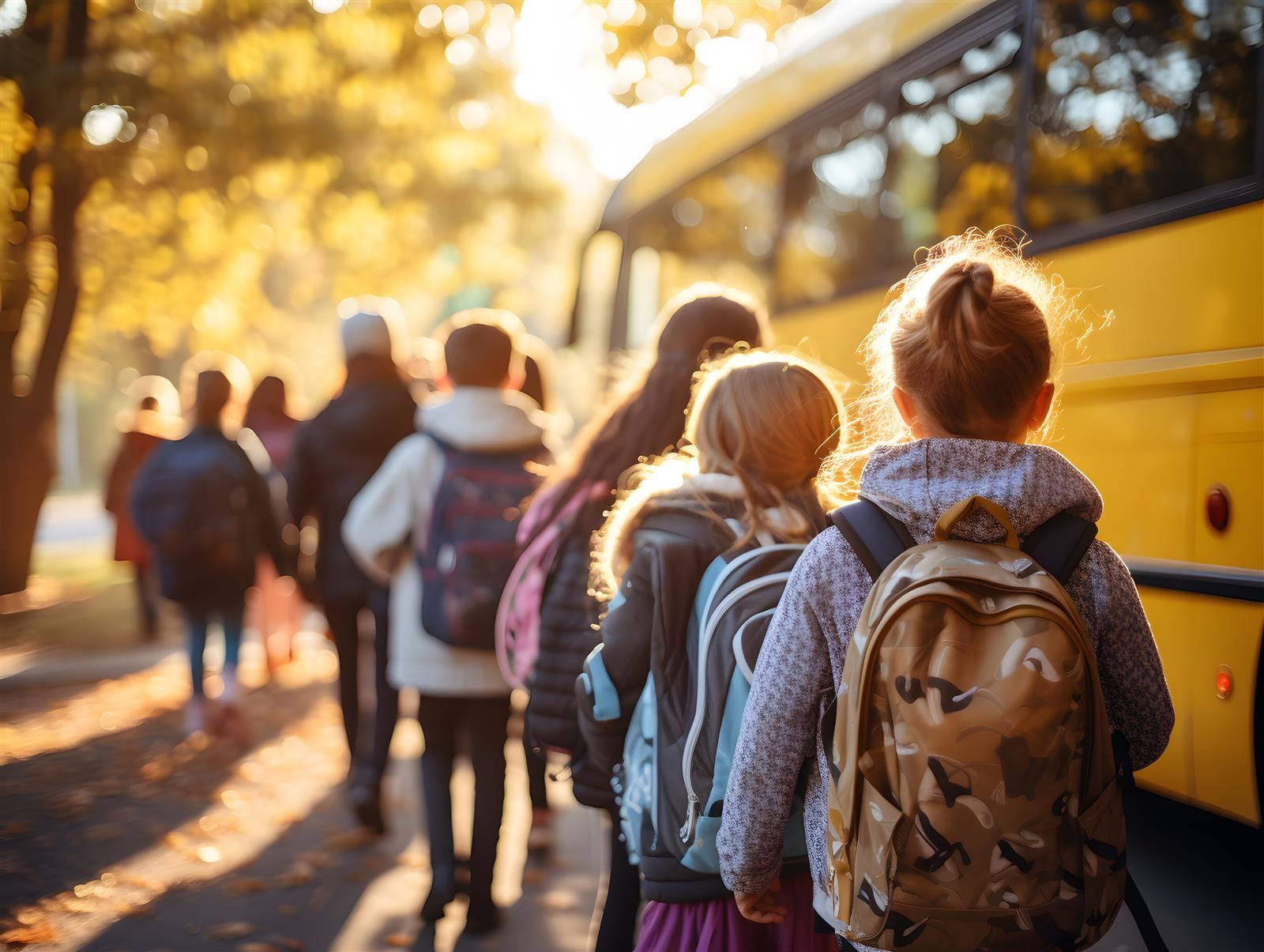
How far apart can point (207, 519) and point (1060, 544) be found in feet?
17.6

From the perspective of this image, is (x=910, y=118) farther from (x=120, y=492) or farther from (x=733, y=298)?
(x=120, y=492)

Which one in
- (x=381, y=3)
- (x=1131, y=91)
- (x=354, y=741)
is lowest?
(x=354, y=741)

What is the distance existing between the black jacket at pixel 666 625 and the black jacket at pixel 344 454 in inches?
117

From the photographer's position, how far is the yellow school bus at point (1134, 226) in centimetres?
337

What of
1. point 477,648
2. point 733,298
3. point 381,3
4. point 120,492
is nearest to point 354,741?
point 477,648

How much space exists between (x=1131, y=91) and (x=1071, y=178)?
1.31 ft

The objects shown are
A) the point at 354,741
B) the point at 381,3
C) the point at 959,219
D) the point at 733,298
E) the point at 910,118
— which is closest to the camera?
the point at 733,298

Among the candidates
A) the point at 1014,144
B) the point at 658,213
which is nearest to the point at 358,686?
the point at 1014,144

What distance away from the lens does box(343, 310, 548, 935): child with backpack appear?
4.16m

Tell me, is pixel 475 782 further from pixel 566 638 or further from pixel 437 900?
pixel 566 638

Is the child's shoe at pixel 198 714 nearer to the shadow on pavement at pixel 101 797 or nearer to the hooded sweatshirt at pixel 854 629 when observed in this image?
the shadow on pavement at pixel 101 797

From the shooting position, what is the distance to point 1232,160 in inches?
136

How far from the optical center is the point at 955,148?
16.5 ft

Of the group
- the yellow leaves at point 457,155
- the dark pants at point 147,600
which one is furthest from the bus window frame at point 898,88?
the yellow leaves at point 457,155
